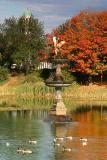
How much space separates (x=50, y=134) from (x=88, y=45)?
1786 inches

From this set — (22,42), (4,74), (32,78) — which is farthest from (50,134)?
(22,42)

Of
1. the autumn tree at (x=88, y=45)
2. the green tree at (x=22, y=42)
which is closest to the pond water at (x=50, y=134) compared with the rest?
the autumn tree at (x=88, y=45)

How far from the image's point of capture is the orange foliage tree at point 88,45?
8631 cm

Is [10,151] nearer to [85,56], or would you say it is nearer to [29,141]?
[29,141]

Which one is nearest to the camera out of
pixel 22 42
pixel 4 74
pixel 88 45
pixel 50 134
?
pixel 50 134

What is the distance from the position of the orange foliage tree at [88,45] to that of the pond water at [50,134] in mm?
27265

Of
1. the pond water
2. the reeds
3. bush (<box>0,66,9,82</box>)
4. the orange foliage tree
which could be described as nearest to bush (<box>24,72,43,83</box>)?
bush (<box>0,66,9,82</box>)

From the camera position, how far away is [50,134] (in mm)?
42250

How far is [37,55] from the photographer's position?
9406 cm

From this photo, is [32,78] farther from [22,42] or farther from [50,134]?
[50,134]

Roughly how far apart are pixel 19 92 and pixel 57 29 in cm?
1908

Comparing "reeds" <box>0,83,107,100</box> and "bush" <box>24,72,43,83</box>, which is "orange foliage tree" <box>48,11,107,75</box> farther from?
"bush" <box>24,72,43,83</box>

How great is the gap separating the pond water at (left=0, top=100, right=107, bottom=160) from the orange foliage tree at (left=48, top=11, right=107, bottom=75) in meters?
27.3

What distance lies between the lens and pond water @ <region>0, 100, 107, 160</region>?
34.0 m
